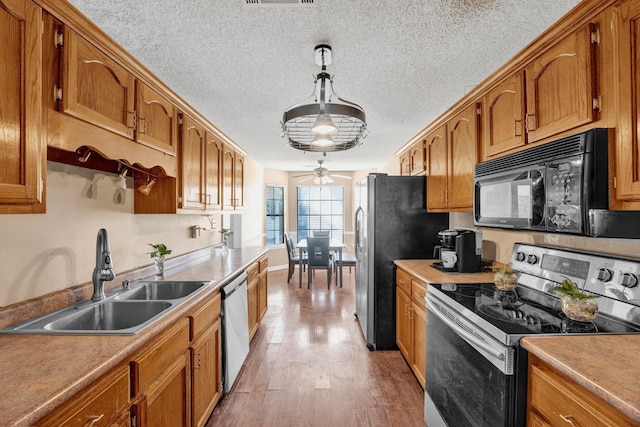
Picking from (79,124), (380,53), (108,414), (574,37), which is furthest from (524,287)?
(79,124)

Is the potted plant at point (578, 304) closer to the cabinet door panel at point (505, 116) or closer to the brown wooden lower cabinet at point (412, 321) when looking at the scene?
the cabinet door panel at point (505, 116)

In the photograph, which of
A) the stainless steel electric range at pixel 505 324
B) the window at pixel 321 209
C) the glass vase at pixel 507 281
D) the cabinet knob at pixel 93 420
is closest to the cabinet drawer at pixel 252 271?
the stainless steel electric range at pixel 505 324

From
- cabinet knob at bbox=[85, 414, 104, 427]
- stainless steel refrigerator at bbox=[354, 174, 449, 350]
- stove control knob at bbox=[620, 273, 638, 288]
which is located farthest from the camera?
stainless steel refrigerator at bbox=[354, 174, 449, 350]

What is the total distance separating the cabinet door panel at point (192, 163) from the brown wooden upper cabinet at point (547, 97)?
2193 millimetres

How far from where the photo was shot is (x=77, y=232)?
1785 mm

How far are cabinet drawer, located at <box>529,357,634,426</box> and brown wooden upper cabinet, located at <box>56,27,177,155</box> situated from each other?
2.07 metres

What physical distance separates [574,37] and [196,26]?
1735 mm

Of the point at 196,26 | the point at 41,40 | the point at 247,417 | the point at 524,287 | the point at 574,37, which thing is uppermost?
the point at 196,26

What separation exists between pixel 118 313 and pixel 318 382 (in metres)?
1.55

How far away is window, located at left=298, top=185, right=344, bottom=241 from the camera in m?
7.47

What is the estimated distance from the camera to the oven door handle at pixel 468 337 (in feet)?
4.17

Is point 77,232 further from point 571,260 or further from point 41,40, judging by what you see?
point 571,260

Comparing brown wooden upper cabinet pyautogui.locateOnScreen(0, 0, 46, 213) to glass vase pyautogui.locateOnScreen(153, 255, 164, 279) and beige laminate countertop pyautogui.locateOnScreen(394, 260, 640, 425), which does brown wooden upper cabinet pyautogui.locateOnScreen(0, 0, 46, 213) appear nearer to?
glass vase pyautogui.locateOnScreen(153, 255, 164, 279)

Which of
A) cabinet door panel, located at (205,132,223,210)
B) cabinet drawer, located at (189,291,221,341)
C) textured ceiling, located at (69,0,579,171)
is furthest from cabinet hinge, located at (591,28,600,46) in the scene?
cabinet door panel, located at (205,132,223,210)
